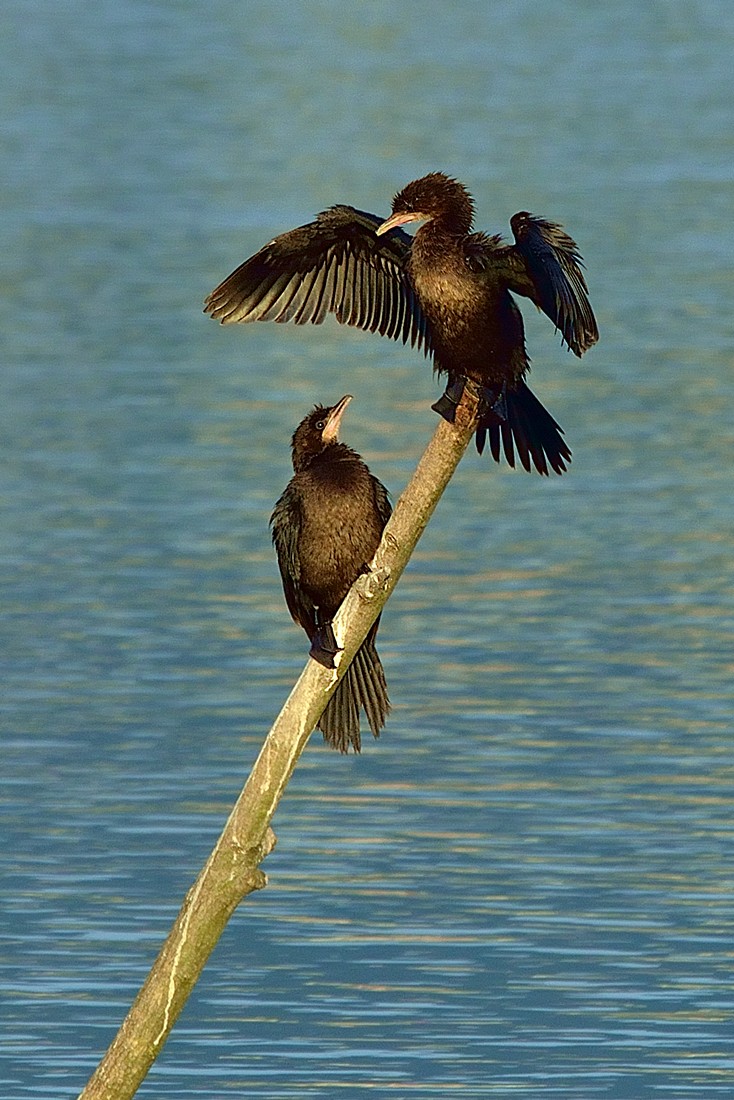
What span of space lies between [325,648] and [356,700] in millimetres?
595

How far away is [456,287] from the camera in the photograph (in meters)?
8.02

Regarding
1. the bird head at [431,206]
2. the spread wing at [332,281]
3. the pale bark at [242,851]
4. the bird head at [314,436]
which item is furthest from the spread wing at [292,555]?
the bird head at [431,206]

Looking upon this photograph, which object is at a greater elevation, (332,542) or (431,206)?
(431,206)

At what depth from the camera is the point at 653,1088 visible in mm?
9891

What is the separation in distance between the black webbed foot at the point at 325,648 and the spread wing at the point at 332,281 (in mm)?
990

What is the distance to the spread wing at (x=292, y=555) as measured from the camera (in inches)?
320

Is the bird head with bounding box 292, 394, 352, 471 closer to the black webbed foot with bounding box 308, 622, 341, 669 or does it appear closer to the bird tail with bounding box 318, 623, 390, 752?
the bird tail with bounding box 318, 623, 390, 752

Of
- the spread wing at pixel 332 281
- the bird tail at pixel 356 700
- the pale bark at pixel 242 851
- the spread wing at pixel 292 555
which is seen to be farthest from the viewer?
the spread wing at pixel 292 555

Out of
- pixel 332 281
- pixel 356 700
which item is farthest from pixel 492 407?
pixel 356 700

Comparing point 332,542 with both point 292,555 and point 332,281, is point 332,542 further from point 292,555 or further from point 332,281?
point 332,281

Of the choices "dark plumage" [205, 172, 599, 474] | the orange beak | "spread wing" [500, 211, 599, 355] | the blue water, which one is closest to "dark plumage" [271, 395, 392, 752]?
"dark plumage" [205, 172, 599, 474]

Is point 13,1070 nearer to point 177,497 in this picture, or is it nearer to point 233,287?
point 233,287

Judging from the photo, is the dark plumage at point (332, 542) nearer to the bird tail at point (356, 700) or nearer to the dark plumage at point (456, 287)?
the bird tail at point (356, 700)

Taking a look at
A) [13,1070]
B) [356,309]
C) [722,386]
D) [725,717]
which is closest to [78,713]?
[725,717]
